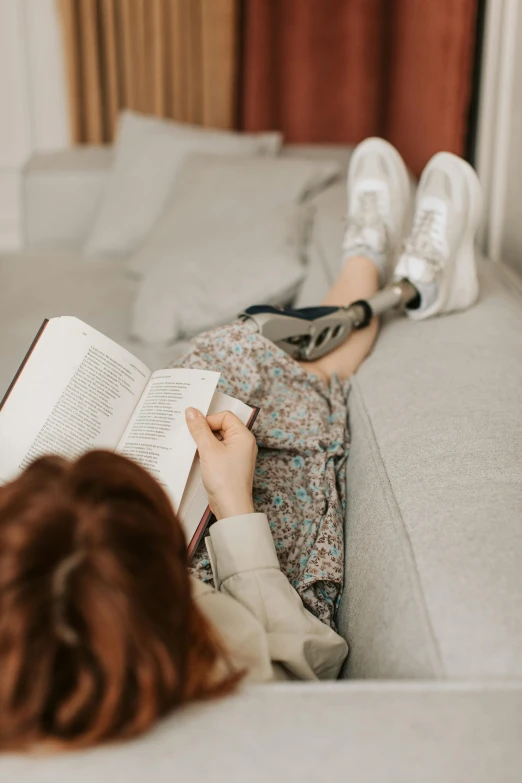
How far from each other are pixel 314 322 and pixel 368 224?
1.25ft

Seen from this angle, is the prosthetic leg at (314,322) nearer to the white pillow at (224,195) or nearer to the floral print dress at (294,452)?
the floral print dress at (294,452)

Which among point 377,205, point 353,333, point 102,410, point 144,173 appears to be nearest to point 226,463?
point 102,410

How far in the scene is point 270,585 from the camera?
74 centimetres

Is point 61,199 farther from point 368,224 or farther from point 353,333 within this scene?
point 353,333

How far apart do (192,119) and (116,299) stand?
140cm

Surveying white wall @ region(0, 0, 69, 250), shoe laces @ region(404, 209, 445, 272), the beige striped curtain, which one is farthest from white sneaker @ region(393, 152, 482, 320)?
white wall @ region(0, 0, 69, 250)

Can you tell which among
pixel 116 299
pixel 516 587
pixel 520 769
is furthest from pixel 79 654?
pixel 116 299

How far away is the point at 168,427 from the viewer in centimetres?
88

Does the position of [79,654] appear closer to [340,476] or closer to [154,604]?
[154,604]

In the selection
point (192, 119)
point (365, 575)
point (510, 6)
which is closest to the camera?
point (365, 575)

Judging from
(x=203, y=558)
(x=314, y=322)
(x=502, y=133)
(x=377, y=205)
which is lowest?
Result: (x=203, y=558)

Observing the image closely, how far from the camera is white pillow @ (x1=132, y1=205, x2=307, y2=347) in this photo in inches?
60.7

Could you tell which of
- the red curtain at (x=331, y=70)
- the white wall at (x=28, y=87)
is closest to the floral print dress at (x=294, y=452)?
the red curtain at (x=331, y=70)

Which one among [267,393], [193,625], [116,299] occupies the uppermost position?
[193,625]
